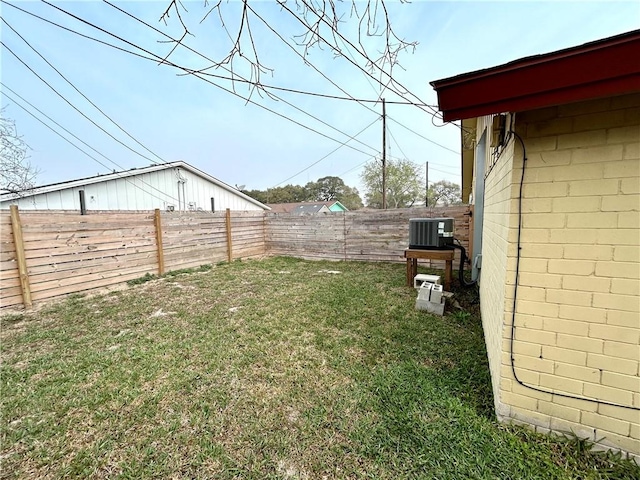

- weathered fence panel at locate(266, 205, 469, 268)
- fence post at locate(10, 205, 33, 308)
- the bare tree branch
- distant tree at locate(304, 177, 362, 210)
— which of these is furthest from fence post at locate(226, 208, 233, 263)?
distant tree at locate(304, 177, 362, 210)

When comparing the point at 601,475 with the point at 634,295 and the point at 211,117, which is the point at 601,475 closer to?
the point at 634,295

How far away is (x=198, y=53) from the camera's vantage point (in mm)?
2209

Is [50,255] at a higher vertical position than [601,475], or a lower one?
higher

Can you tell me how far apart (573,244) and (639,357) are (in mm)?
613

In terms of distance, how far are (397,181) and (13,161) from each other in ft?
79.5

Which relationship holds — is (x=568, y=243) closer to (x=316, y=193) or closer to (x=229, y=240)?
(x=229, y=240)

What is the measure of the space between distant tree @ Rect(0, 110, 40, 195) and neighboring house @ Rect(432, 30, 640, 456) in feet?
24.8

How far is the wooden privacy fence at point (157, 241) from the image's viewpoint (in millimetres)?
4219

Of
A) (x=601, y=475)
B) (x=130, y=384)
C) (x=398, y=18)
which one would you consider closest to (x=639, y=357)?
(x=601, y=475)

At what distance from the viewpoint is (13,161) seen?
5.47 metres

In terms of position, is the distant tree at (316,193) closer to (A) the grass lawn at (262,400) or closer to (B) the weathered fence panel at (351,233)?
(B) the weathered fence panel at (351,233)

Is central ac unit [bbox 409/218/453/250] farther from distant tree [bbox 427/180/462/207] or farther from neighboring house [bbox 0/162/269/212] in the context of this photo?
distant tree [bbox 427/180/462/207]

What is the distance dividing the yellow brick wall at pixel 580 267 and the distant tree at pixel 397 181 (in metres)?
24.2

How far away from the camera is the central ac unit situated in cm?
470
